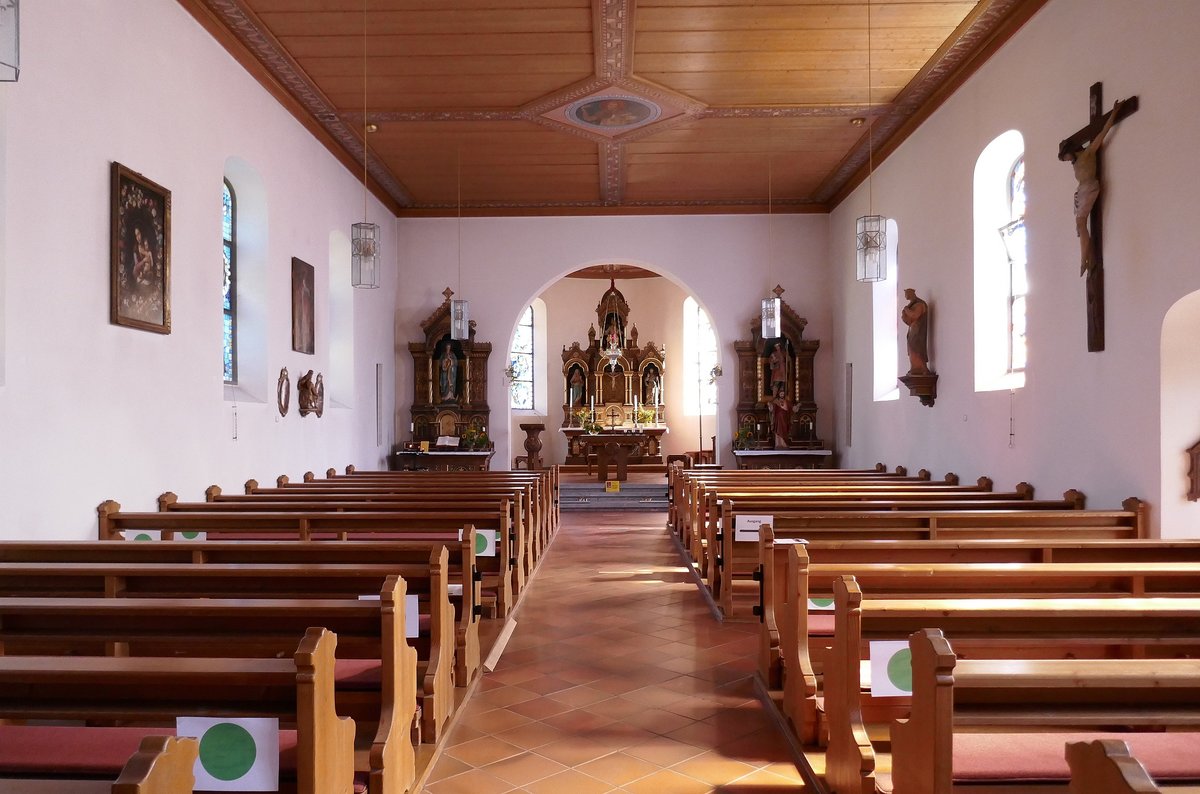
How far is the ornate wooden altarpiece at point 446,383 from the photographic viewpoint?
1417 centimetres

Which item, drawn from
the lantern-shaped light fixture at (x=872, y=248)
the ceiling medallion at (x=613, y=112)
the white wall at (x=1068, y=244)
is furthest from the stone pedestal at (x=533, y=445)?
the lantern-shaped light fixture at (x=872, y=248)

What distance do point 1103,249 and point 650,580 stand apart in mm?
4249

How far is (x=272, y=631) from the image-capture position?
3088 mm

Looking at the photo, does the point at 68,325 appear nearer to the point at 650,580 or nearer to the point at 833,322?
the point at 650,580

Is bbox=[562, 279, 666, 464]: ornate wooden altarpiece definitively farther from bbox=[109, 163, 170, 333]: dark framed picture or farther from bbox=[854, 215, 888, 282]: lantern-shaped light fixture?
bbox=[109, 163, 170, 333]: dark framed picture

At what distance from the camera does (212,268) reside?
7.61m

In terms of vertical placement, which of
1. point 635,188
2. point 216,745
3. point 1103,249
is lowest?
point 216,745

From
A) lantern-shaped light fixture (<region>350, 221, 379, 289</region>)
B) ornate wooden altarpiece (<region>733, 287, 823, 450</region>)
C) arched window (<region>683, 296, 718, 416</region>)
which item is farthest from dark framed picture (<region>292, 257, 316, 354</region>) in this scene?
arched window (<region>683, 296, 718, 416</region>)

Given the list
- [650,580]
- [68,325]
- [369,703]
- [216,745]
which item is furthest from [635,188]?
[216,745]

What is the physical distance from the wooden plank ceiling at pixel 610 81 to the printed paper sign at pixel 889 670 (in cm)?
593

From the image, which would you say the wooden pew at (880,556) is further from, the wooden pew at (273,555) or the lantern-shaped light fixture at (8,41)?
the lantern-shaped light fixture at (8,41)

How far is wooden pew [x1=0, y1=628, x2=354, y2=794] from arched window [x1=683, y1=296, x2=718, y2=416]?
17.8 m

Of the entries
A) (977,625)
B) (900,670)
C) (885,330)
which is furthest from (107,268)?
(885,330)

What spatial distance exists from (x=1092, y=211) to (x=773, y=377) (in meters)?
7.94
